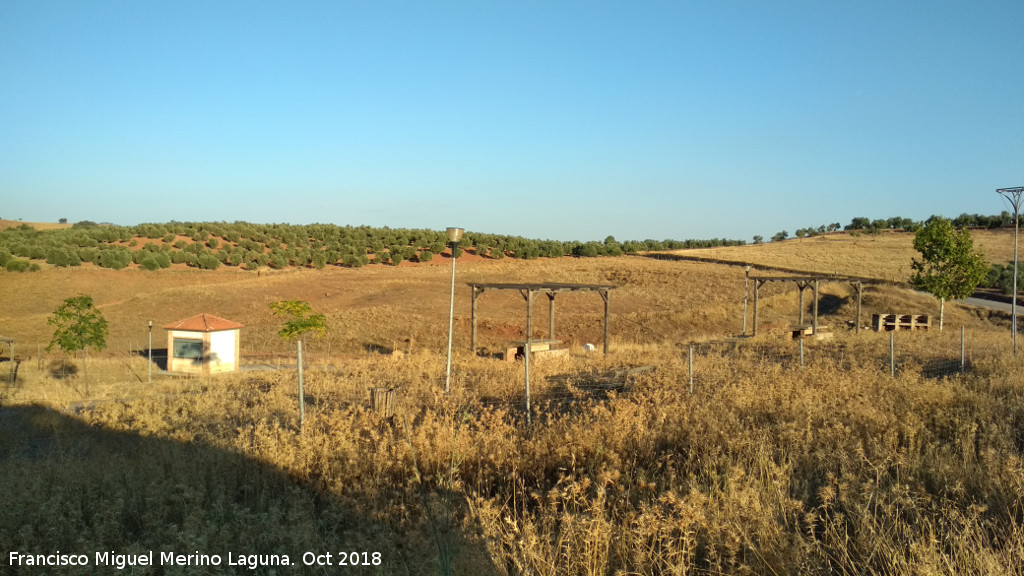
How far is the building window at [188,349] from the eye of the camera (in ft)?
54.3

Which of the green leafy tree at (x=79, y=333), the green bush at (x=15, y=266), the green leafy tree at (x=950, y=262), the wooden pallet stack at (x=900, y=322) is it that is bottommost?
the wooden pallet stack at (x=900, y=322)

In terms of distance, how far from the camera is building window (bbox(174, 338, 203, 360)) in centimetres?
1655

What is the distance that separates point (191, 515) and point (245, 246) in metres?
66.1

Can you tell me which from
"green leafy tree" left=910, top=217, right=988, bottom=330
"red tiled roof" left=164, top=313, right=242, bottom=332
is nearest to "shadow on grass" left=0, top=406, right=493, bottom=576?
"red tiled roof" left=164, top=313, right=242, bottom=332

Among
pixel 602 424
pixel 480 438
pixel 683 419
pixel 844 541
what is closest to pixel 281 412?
pixel 480 438

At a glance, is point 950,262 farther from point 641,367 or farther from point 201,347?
point 201,347

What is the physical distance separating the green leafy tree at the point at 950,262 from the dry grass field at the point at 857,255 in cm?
1922

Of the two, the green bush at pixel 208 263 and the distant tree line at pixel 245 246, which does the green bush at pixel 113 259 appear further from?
the green bush at pixel 208 263

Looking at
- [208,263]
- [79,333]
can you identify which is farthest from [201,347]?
[208,263]

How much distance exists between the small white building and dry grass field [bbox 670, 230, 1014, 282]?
136ft

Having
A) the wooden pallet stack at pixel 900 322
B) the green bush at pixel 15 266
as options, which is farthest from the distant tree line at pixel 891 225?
the green bush at pixel 15 266

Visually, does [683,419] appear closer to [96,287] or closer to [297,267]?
[96,287]

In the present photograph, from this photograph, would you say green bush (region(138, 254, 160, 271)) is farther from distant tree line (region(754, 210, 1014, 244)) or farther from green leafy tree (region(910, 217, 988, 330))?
distant tree line (region(754, 210, 1014, 244))

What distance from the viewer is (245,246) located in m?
65.7
